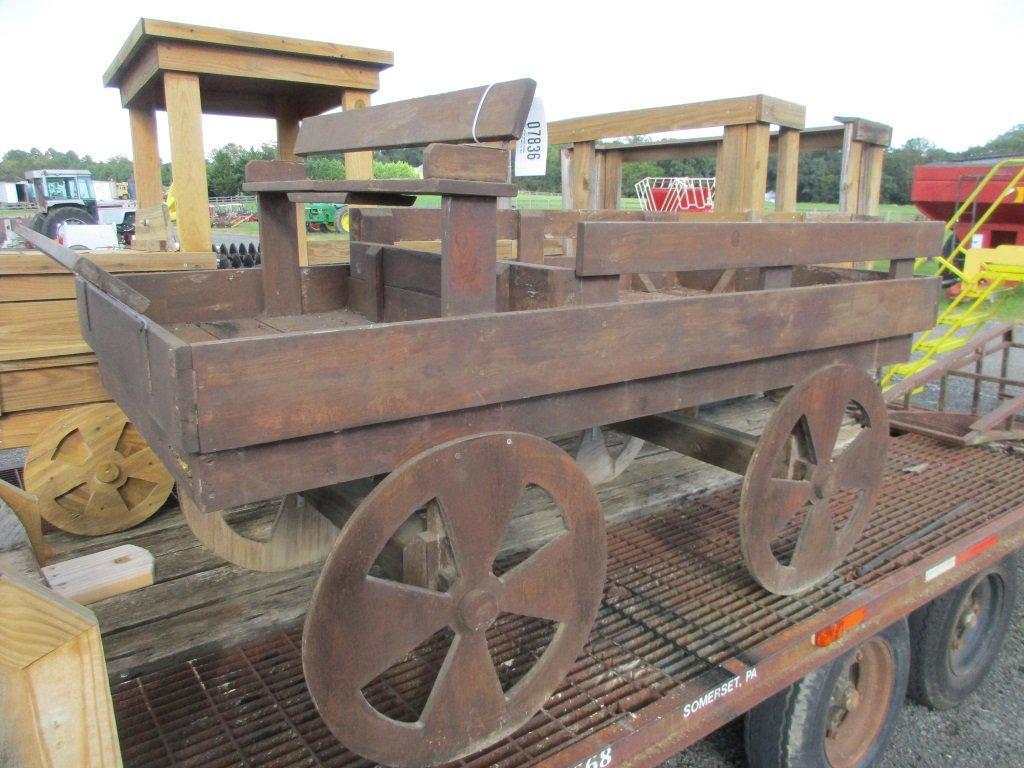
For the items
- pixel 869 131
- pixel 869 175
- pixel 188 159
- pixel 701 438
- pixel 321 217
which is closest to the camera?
pixel 701 438

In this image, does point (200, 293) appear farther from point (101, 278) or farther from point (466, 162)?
point (466, 162)

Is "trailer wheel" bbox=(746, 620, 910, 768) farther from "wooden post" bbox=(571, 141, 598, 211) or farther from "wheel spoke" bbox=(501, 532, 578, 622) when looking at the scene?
"wooden post" bbox=(571, 141, 598, 211)

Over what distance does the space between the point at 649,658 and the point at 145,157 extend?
3854 mm

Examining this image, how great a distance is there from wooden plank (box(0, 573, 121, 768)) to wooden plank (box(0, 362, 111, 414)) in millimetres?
2081

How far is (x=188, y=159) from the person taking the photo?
353 cm

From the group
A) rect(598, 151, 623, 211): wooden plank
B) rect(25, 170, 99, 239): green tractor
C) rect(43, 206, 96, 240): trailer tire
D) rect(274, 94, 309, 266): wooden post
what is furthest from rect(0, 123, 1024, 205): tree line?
rect(274, 94, 309, 266): wooden post

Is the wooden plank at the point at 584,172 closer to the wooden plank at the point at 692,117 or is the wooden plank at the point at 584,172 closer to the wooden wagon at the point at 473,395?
the wooden plank at the point at 692,117

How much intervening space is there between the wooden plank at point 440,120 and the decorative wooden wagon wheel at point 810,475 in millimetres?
1063

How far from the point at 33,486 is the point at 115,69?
7.65 ft

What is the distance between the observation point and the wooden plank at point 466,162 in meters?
1.64

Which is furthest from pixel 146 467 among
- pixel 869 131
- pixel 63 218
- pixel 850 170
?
pixel 63 218

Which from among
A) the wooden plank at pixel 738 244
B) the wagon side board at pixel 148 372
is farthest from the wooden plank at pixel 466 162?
the wagon side board at pixel 148 372

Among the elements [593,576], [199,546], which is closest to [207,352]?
[593,576]

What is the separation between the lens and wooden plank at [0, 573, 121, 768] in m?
1.06
